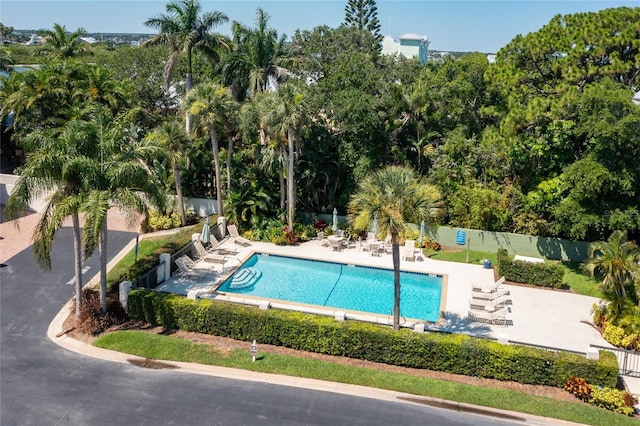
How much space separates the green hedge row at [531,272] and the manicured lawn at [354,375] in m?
9.21

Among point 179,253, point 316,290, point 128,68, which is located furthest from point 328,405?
point 128,68

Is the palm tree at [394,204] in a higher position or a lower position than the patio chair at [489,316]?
higher

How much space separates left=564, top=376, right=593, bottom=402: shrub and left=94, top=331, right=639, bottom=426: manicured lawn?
243 millimetres

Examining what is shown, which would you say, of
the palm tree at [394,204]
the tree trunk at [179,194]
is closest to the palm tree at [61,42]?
the tree trunk at [179,194]

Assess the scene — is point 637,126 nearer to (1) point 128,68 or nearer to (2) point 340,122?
(2) point 340,122

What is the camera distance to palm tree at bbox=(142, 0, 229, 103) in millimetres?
30984

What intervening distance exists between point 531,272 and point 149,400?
1780 centimetres

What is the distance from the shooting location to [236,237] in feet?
97.7

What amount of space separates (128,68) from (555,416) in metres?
38.3

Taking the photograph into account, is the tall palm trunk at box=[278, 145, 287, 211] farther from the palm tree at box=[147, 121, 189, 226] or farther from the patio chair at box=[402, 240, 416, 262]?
the patio chair at box=[402, 240, 416, 262]

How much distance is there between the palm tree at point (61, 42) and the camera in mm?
36884

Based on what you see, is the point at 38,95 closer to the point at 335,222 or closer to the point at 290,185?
the point at 290,185

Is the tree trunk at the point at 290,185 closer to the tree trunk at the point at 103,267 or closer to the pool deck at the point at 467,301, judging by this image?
the pool deck at the point at 467,301

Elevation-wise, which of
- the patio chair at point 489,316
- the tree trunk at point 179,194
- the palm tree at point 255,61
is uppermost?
the palm tree at point 255,61
